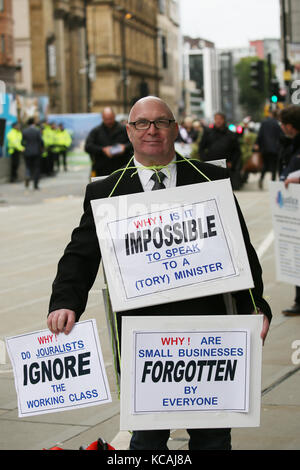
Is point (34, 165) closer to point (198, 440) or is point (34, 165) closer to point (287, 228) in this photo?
point (287, 228)

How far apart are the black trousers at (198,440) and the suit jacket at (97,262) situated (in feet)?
Answer: 1.57

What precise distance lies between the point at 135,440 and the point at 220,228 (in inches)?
36.3

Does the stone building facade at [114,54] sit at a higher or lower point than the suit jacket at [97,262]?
higher

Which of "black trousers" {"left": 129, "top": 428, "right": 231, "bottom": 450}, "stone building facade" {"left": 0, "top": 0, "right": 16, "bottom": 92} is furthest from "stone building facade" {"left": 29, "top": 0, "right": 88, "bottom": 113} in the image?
"black trousers" {"left": 129, "top": 428, "right": 231, "bottom": 450}

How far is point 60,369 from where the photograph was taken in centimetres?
398

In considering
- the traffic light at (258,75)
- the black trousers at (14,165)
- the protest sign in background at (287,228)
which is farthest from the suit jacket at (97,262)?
the traffic light at (258,75)

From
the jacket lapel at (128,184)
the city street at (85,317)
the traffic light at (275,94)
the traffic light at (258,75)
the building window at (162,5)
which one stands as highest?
the building window at (162,5)

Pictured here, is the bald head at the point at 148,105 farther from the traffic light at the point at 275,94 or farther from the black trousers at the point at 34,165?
the traffic light at the point at 275,94

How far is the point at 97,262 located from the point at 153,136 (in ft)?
1.99

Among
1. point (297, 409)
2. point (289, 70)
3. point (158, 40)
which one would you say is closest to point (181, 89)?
point (158, 40)

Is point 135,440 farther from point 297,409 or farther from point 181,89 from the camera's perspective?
point 181,89

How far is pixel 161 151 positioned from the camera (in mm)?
3984

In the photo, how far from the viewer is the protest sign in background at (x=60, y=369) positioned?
13.0 feet

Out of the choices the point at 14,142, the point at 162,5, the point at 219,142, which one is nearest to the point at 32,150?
the point at 14,142
